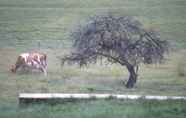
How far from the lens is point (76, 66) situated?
53.3 ft

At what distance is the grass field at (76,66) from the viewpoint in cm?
716

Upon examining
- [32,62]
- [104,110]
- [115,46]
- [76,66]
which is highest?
[115,46]

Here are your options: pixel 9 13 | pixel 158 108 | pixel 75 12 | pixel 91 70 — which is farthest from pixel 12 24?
pixel 158 108

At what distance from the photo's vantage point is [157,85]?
12.9 meters

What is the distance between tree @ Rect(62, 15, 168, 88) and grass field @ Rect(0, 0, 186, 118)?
0.69 metres

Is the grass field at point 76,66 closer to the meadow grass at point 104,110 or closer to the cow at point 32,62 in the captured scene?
the meadow grass at point 104,110

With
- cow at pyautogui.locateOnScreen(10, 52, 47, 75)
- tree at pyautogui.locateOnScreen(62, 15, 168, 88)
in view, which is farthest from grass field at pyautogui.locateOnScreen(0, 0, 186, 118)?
tree at pyautogui.locateOnScreen(62, 15, 168, 88)

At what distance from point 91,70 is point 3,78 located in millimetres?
3229

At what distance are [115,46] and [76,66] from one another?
333 cm

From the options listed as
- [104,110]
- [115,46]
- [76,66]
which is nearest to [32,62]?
[76,66]

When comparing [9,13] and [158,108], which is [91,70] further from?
[9,13]

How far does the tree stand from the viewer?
43.2 ft

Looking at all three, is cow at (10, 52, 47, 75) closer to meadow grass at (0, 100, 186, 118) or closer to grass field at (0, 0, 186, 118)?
grass field at (0, 0, 186, 118)

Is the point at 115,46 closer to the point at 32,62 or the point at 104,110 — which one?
the point at 32,62
